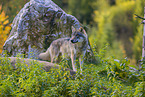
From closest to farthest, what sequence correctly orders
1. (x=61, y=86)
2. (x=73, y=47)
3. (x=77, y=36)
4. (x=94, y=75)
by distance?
1. (x=61, y=86)
2. (x=94, y=75)
3. (x=77, y=36)
4. (x=73, y=47)

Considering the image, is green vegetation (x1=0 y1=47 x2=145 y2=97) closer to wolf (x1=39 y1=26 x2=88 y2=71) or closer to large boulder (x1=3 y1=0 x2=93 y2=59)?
wolf (x1=39 y1=26 x2=88 y2=71)

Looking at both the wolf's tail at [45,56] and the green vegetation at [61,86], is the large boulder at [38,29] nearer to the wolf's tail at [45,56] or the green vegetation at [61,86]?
the wolf's tail at [45,56]

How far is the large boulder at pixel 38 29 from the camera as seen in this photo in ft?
17.9

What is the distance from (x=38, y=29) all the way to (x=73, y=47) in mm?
1745

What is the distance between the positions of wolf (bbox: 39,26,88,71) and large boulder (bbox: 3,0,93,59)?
0.73 meters

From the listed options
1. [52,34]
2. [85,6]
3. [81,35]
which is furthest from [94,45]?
[85,6]

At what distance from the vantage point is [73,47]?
13.8ft

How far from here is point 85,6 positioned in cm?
365

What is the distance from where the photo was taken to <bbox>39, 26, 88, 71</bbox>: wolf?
4051 millimetres

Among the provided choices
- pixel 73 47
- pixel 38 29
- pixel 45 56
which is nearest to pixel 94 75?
pixel 73 47

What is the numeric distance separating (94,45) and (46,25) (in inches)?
64.5

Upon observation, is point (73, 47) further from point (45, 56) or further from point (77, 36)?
point (45, 56)

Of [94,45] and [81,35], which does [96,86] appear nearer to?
[81,35]

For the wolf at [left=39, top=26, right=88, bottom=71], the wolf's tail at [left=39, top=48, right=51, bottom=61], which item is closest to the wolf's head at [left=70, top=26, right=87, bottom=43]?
the wolf at [left=39, top=26, right=88, bottom=71]
